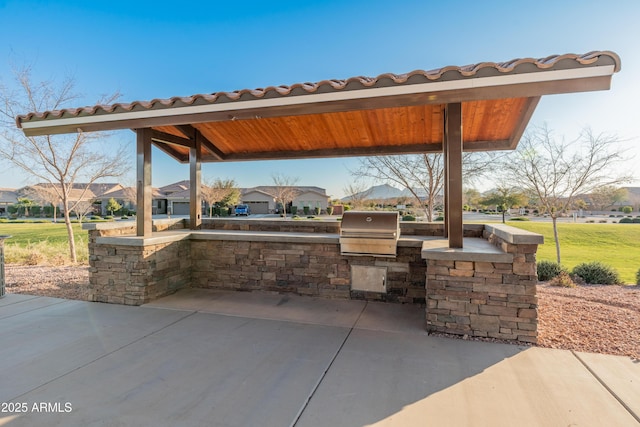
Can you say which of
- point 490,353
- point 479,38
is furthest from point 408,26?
point 490,353

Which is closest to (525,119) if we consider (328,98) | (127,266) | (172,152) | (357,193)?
(328,98)

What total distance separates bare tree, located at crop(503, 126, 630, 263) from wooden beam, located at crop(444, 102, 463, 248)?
746 centimetres

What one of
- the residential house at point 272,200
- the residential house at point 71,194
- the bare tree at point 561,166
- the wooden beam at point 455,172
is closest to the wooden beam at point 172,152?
the residential house at point 71,194

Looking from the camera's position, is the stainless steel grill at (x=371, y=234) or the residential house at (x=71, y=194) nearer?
the stainless steel grill at (x=371, y=234)

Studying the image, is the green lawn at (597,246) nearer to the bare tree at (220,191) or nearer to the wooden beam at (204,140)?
the wooden beam at (204,140)

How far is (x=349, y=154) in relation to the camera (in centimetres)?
654

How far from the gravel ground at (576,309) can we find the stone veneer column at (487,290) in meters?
0.39

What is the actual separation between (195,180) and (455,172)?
487 centimetres

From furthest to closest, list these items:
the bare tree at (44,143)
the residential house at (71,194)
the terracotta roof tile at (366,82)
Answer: the residential house at (71,194), the bare tree at (44,143), the terracotta roof tile at (366,82)

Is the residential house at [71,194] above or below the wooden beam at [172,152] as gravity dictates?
below

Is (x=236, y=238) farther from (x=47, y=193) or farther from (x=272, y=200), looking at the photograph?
(x=272, y=200)

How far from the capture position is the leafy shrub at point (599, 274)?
6.59 metres

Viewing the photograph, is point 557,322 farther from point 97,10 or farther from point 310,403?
point 97,10

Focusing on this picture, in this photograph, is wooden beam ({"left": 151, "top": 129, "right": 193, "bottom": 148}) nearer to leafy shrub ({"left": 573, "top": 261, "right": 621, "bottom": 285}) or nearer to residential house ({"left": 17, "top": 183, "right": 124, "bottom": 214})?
residential house ({"left": 17, "top": 183, "right": 124, "bottom": 214})
